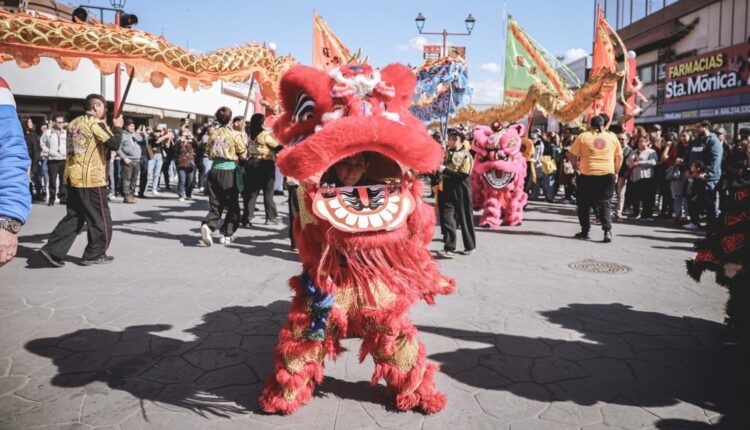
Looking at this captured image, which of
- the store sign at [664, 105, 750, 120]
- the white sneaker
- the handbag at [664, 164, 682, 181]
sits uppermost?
the store sign at [664, 105, 750, 120]

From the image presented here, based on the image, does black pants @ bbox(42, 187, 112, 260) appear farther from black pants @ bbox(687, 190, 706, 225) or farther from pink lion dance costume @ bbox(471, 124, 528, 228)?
black pants @ bbox(687, 190, 706, 225)

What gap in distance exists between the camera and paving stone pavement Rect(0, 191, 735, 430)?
2.90 m

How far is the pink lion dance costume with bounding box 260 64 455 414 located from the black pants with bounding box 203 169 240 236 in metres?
4.49

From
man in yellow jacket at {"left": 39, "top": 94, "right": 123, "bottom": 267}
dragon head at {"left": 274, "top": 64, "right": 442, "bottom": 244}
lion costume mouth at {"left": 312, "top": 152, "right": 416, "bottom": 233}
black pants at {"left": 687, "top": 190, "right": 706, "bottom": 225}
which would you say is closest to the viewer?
dragon head at {"left": 274, "top": 64, "right": 442, "bottom": 244}

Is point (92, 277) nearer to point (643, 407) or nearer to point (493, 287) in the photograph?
point (493, 287)

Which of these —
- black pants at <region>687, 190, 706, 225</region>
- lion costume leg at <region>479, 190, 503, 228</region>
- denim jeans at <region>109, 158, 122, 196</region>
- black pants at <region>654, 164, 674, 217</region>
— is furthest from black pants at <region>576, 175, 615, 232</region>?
denim jeans at <region>109, 158, 122, 196</region>

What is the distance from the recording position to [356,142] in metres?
2.55

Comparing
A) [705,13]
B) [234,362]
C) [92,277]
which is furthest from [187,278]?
[705,13]

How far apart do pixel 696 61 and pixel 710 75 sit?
106cm

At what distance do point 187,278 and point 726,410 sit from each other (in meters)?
4.89

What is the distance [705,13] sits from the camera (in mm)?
21953

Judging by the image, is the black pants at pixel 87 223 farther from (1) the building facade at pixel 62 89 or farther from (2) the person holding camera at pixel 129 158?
(1) the building facade at pixel 62 89

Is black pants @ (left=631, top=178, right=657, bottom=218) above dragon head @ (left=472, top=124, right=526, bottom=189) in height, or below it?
below

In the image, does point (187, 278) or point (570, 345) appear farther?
point (187, 278)
